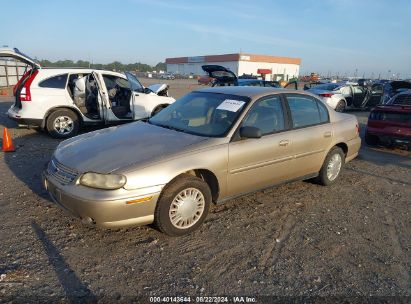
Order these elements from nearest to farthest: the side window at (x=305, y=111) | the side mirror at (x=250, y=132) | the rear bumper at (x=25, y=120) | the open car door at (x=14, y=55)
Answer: the side mirror at (x=250, y=132), the side window at (x=305, y=111), the open car door at (x=14, y=55), the rear bumper at (x=25, y=120)

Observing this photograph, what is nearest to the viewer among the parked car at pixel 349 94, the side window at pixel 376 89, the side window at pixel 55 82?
the side window at pixel 55 82

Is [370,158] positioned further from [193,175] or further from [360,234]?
[193,175]

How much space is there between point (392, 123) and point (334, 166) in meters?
3.37

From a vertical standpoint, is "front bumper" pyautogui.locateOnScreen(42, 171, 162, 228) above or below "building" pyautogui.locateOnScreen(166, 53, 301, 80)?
below

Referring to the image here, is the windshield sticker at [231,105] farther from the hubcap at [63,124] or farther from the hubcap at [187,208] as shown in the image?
the hubcap at [63,124]

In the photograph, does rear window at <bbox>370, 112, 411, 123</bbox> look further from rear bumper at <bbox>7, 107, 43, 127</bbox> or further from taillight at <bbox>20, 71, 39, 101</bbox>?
taillight at <bbox>20, 71, 39, 101</bbox>

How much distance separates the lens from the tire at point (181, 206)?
349 cm

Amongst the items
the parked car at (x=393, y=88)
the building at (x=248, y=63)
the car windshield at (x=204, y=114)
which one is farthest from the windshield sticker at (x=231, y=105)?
the building at (x=248, y=63)

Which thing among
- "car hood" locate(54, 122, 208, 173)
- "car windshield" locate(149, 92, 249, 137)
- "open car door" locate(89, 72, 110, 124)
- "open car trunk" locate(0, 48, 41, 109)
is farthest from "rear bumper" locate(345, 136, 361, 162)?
"open car trunk" locate(0, 48, 41, 109)

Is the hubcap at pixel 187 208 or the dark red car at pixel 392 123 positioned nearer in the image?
the hubcap at pixel 187 208

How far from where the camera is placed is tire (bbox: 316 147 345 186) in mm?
5336

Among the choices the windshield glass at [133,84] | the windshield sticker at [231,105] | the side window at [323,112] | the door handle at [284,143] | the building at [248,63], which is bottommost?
the door handle at [284,143]

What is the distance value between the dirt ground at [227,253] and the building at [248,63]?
68313 millimetres

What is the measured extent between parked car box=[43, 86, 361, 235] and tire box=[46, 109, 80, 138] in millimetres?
4114
